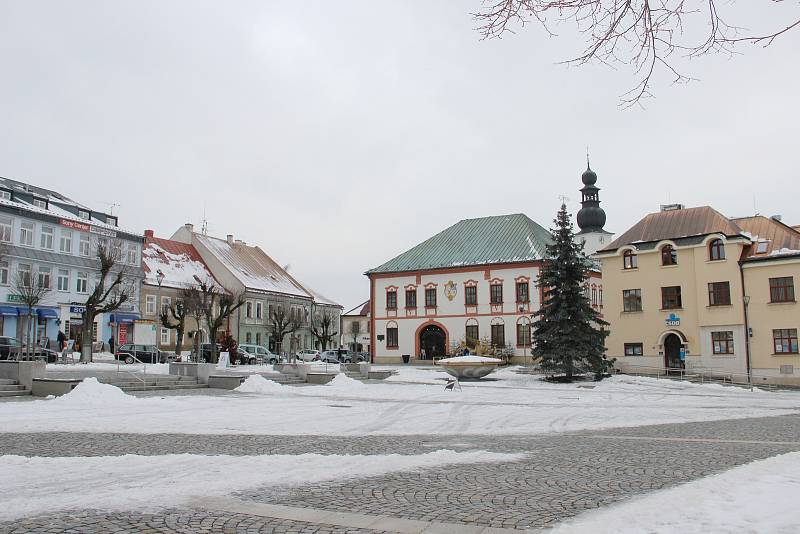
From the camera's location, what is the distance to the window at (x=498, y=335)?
169ft

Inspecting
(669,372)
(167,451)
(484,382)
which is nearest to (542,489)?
(167,451)

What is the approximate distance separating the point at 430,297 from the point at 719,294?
73.4 feet

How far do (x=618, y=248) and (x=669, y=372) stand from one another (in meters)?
8.23

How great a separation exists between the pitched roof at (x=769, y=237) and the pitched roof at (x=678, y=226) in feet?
3.01

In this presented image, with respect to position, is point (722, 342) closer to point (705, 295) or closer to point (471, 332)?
point (705, 295)

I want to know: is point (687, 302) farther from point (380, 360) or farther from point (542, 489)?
point (542, 489)

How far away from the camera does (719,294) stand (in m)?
39.5

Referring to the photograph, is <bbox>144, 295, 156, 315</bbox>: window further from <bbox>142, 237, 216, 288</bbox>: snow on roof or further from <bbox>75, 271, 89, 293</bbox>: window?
<bbox>75, 271, 89, 293</bbox>: window

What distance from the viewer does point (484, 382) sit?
32.4 metres

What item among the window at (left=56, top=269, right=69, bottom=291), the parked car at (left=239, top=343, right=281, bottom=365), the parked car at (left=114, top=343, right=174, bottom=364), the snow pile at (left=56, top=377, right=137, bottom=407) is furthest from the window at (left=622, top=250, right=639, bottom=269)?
the window at (left=56, top=269, right=69, bottom=291)

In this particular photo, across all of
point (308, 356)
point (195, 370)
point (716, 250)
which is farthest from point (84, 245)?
point (716, 250)

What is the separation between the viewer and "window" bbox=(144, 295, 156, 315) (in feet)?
182

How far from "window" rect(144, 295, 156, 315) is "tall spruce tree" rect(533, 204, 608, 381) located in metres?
34.1

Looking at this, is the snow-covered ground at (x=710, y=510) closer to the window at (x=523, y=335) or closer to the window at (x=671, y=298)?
the window at (x=671, y=298)
